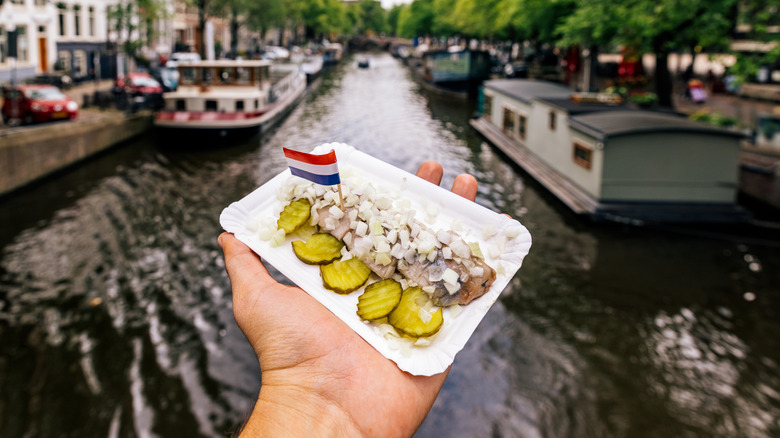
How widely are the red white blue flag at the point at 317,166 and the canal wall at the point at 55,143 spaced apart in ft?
54.5

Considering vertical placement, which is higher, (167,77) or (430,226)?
(167,77)

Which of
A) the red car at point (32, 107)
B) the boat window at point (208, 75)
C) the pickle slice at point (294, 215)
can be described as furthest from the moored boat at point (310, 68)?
the pickle slice at point (294, 215)

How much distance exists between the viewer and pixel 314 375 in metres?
3.22

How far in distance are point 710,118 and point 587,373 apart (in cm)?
1427

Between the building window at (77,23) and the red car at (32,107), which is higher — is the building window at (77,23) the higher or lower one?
the higher one

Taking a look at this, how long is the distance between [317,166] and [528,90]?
2220 cm

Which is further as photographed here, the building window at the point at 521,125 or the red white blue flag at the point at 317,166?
the building window at the point at 521,125

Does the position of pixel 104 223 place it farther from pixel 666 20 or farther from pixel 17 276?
pixel 666 20

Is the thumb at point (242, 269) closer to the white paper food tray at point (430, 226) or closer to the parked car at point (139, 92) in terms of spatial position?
the white paper food tray at point (430, 226)

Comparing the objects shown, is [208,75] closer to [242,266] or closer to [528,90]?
[528,90]

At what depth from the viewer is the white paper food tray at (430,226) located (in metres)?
3.34

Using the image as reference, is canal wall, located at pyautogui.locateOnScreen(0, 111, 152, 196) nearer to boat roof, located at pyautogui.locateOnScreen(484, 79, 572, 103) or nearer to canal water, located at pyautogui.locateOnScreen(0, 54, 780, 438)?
canal water, located at pyautogui.locateOnScreen(0, 54, 780, 438)

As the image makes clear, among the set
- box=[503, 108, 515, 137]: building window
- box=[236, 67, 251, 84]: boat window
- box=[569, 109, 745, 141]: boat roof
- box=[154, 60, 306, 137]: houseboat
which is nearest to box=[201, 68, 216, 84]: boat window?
box=[154, 60, 306, 137]: houseboat

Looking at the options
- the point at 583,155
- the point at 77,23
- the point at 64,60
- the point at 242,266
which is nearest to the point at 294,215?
the point at 242,266
